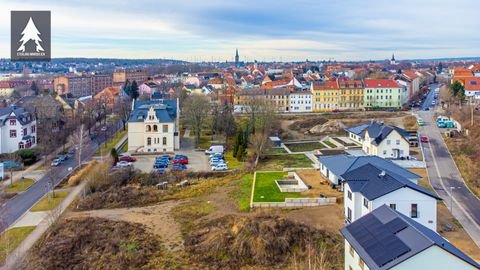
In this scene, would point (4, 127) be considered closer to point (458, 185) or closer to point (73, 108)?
point (73, 108)

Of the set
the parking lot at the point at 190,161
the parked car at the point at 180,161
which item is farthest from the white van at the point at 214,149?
the parked car at the point at 180,161

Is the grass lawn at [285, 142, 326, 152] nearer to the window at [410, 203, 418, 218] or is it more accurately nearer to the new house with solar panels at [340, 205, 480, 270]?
the window at [410, 203, 418, 218]

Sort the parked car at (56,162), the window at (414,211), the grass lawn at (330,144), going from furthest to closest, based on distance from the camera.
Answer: the grass lawn at (330,144) → the parked car at (56,162) → the window at (414,211)

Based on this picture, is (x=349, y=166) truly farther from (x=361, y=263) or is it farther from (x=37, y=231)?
(x=37, y=231)

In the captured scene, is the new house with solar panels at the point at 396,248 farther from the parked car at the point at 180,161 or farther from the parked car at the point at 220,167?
the parked car at the point at 180,161

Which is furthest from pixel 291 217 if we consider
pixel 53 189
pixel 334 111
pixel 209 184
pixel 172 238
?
pixel 334 111

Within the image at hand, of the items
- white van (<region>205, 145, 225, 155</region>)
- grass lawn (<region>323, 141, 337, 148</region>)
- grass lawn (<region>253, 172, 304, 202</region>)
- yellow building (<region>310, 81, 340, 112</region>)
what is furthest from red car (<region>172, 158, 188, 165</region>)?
yellow building (<region>310, 81, 340, 112</region>)
